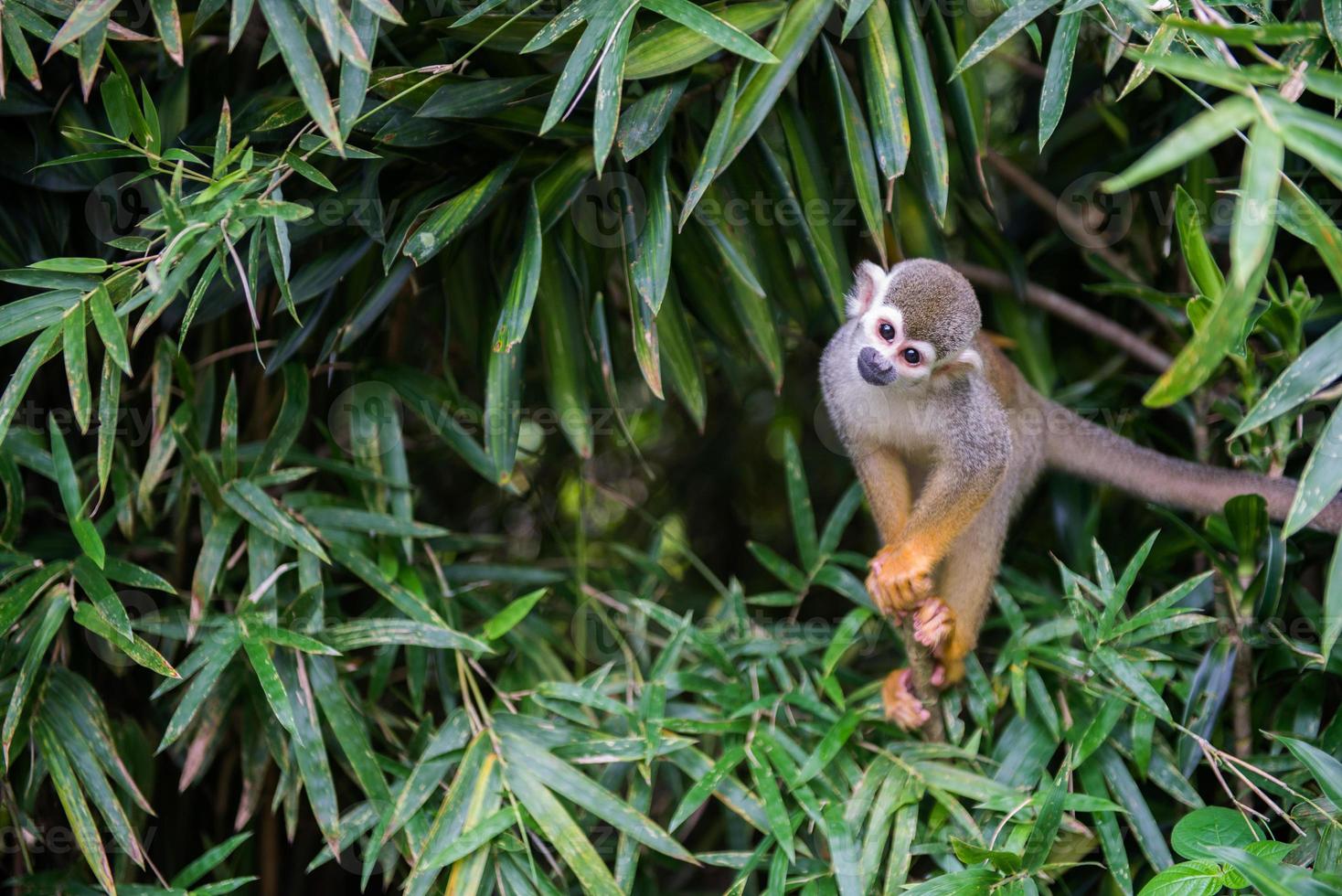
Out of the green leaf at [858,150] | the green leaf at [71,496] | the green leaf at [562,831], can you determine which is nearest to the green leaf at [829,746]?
the green leaf at [562,831]

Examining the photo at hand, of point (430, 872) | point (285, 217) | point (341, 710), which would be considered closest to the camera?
point (285, 217)

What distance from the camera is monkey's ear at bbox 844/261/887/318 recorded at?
255 cm

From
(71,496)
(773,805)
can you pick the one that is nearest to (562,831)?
(773,805)

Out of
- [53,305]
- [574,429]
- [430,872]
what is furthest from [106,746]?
[574,429]

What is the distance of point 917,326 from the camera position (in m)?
2.40

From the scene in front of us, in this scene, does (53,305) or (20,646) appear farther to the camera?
(20,646)

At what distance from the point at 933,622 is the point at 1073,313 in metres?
1.17

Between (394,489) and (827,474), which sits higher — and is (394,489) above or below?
above

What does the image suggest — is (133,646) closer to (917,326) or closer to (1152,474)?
(917,326)

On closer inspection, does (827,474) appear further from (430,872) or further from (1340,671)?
(430,872)

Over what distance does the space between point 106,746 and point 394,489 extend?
0.88 m

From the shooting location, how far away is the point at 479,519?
4078mm

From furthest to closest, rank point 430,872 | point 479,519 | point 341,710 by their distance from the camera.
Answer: point 479,519 < point 341,710 < point 430,872

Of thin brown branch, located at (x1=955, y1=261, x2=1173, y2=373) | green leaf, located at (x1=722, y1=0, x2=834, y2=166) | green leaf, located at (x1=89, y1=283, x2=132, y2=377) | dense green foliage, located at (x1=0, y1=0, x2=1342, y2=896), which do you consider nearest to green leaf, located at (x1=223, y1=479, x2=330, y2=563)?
dense green foliage, located at (x1=0, y1=0, x2=1342, y2=896)
